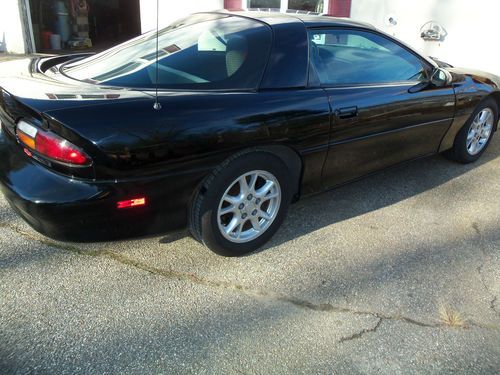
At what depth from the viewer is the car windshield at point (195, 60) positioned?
256cm

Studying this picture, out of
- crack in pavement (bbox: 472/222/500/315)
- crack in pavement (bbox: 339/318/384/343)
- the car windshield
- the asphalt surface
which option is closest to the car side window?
the car windshield

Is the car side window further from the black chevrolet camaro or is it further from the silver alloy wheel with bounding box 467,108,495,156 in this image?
the silver alloy wheel with bounding box 467,108,495,156

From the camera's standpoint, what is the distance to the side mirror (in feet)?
12.0

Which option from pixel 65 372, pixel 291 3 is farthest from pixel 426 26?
pixel 65 372

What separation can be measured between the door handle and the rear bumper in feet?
3.60

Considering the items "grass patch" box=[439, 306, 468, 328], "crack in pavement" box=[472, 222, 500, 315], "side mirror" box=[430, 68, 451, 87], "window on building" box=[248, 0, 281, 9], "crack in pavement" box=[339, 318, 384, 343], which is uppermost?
"window on building" box=[248, 0, 281, 9]

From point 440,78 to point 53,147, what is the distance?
121 inches

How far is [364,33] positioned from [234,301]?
223cm

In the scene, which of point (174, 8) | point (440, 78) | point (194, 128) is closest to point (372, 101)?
point (440, 78)

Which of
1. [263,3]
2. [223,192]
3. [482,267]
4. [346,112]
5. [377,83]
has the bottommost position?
[482,267]

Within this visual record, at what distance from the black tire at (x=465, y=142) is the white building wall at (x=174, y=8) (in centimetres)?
555

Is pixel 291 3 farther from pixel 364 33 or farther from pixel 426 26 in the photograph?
pixel 364 33

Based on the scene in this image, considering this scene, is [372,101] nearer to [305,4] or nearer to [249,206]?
[249,206]

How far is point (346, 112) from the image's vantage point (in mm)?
2963
